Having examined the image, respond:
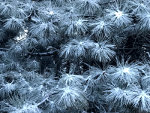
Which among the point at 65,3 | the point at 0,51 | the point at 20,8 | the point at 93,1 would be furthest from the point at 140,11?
the point at 0,51

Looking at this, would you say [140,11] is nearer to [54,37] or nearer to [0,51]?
[54,37]

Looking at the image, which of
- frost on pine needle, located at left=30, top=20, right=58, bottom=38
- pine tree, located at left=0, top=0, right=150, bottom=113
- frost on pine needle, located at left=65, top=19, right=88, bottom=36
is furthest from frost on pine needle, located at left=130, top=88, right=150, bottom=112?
frost on pine needle, located at left=30, top=20, right=58, bottom=38

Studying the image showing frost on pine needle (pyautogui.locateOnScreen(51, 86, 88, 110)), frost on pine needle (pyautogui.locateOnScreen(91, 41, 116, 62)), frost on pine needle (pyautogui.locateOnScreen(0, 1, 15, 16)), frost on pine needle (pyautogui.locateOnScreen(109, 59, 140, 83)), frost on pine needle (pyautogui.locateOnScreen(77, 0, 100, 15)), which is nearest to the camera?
frost on pine needle (pyautogui.locateOnScreen(51, 86, 88, 110))

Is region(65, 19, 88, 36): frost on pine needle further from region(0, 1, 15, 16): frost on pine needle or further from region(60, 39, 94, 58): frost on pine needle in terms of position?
region(0, 1, 15, 16): frost on pine needle

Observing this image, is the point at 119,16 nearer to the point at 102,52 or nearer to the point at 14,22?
the point at 102,52

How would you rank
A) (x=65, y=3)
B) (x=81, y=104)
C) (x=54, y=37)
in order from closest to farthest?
1. (x=81, y=104)
2. (x=54, y=37)
3. (x=65, y=3)

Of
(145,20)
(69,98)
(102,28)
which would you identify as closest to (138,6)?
(145,20)
